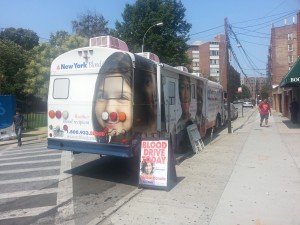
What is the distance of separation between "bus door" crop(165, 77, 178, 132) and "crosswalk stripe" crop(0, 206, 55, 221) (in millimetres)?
4481

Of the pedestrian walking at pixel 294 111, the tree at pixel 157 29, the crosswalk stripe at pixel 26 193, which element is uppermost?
the tree at pixel 157 29

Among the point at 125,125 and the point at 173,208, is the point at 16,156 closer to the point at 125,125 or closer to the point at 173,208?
the point at 125,125

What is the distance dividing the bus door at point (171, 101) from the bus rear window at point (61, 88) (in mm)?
2731

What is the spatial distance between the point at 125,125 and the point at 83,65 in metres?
1.90

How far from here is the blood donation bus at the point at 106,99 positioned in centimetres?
767

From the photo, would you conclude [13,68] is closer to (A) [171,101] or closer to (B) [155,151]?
(A) [171,101]

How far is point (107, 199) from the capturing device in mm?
6918

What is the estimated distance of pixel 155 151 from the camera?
7.47 meters

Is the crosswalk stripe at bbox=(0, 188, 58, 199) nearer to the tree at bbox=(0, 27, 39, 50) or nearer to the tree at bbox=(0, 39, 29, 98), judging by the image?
the tree at bbox=(0, 39, 29, 98)

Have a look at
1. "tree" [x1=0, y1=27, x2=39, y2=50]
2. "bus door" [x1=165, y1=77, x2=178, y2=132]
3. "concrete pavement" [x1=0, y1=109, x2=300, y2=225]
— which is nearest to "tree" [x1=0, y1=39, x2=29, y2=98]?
"tree" [x1=0, y1=27, x2=39, y2=50]

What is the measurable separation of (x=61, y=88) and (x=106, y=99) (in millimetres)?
1523

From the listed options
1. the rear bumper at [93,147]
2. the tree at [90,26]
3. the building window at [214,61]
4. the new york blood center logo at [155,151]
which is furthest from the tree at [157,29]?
the building window at [214,61]

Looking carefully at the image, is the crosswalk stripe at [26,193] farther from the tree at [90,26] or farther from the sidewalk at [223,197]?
the tree at [90,26]

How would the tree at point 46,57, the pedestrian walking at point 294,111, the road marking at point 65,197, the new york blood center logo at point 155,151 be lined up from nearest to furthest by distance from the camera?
the road marking at point 65,197, the new york blood center logo at point 155,151, the pedestrian walking at point 294,111, the tree at point 46,57
